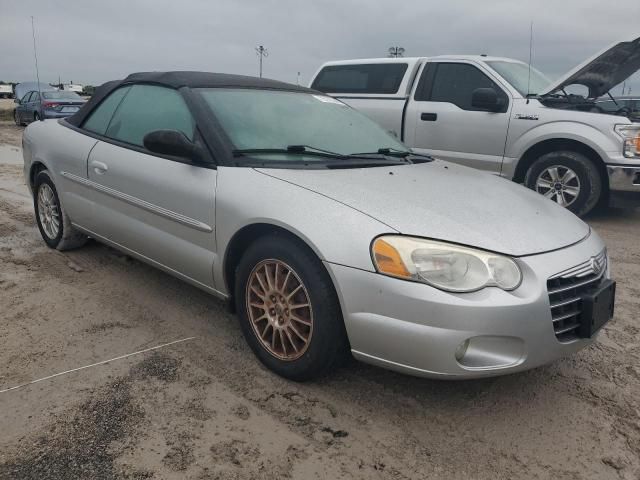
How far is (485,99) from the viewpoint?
638 cm

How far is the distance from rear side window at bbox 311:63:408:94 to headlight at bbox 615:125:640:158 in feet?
9.16

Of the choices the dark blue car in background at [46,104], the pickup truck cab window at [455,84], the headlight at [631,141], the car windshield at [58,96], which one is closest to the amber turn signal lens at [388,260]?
the headlight at [631,141]

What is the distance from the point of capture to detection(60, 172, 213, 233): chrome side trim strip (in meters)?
3.13

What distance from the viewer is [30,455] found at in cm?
223

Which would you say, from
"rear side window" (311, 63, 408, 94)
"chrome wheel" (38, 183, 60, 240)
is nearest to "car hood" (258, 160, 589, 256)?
"chrome wheel" (38, 183, 60, 240)

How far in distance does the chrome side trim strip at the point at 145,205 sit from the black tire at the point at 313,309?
391mm

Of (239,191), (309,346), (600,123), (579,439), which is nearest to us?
(579,439)

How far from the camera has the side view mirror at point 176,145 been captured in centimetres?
309

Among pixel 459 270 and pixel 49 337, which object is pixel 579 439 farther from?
pixel 49 337

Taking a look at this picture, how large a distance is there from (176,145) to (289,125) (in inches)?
27.9

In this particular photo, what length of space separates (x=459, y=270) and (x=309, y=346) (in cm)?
77

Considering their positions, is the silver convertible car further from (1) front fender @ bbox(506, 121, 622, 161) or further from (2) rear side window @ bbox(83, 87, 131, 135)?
(1) front fender @ bbox(506, 121, 622, 161)

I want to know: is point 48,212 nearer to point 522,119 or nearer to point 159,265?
point 159,265

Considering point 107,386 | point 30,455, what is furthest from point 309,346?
point 30,455
